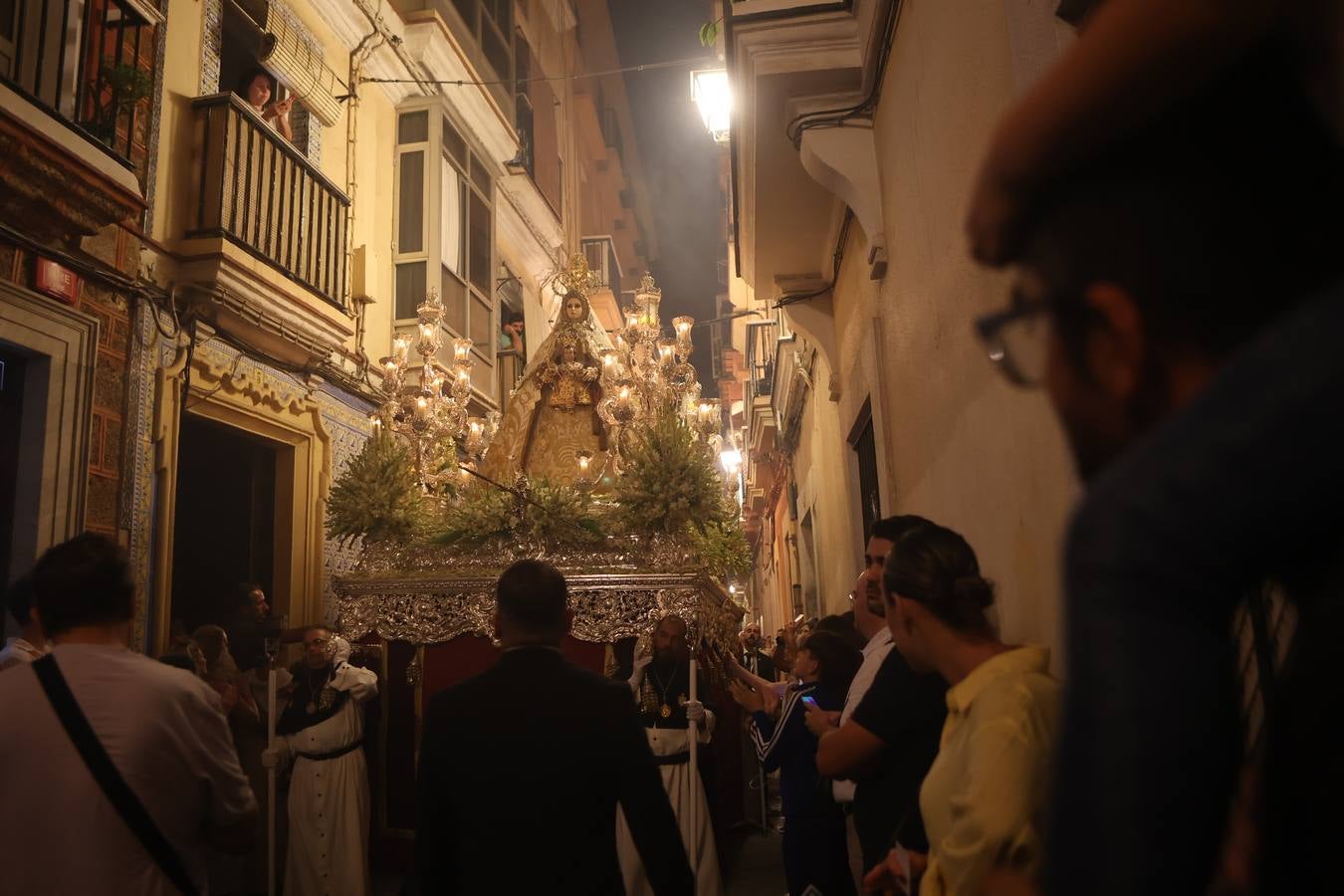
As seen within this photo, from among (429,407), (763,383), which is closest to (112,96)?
(429,407)

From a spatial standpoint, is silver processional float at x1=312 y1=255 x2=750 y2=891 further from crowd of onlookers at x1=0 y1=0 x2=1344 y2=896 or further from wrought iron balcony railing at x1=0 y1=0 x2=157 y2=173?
crowd of onlookers at x1=0 y1=0 x2=1344 y2=896

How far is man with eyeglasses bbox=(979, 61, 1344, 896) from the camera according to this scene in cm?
59

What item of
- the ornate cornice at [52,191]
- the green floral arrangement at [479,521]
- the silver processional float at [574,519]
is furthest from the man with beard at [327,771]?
the ornate cornice at [52,191]

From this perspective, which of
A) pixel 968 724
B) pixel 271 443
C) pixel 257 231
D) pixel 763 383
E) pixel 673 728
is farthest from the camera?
pixel 763 383

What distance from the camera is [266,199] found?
8.21 metres

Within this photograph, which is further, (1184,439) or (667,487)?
(667,487)

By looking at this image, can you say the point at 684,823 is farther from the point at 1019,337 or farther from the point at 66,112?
the point at 66,112

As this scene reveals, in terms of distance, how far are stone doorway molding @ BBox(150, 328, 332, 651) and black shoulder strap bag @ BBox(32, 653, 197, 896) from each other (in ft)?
17.3

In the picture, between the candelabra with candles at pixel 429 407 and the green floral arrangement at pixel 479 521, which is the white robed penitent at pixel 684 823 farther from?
the candelabra with candles at pixel 429 407

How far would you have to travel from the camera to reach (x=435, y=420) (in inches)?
257

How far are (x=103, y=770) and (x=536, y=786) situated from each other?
105 cm

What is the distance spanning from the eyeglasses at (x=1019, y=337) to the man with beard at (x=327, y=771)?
5.73m

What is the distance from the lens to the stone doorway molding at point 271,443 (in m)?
7.23

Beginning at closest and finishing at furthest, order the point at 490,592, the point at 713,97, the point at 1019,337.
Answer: the point at 1019,337 → the point at 490,592 → the point at 713,97
